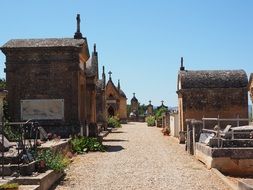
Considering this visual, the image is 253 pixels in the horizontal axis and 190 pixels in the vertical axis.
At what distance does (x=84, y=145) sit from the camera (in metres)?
21.3

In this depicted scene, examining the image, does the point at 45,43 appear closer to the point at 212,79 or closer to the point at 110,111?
the point at 212,79

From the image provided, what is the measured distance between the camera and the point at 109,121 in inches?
1982

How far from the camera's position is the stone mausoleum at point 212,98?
2809cm

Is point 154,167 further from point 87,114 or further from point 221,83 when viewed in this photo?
point 221,83

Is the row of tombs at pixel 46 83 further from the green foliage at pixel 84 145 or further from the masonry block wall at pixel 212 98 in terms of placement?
the masonry block wall at pixel 212 98

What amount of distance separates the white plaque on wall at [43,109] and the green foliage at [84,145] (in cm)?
188

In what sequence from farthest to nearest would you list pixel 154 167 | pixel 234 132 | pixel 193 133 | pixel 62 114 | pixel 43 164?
pixel 62 114 → pixel 193 133 → pixel 234 132 → pixel 154 167 → pixel 43 164

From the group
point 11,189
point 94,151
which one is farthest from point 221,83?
point 11,189

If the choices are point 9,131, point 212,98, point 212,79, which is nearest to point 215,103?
point 212,98

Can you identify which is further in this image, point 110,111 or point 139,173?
point 110,111

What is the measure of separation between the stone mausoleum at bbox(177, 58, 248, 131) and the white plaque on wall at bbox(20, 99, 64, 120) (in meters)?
8.43

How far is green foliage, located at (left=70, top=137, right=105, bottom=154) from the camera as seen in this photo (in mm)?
20656

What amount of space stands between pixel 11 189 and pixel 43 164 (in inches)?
119

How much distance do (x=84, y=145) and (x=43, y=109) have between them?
3.19 m
